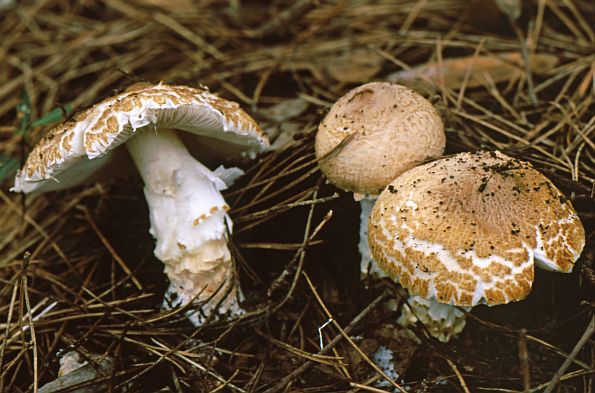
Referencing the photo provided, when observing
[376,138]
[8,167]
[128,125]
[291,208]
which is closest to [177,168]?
[128,125]

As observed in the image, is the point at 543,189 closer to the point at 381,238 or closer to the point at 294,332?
the point at 381,238

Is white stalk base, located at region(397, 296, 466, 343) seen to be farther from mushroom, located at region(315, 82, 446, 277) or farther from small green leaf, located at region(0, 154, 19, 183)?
small green leaf, located at region(0, 154, 19, 183)

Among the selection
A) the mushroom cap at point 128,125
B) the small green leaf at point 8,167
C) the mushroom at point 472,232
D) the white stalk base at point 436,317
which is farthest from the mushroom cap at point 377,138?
the small green leaf at point 8,167

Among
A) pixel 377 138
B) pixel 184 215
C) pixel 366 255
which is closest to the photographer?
pixel 377 138

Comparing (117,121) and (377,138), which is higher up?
(117,121)

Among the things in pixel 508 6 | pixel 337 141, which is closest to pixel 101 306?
pixel 337 141

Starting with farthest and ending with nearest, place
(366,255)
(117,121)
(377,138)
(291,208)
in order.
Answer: (291,208) < (366,255) < (377,138) < (117,121)

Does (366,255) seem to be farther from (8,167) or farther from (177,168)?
(8,167)
